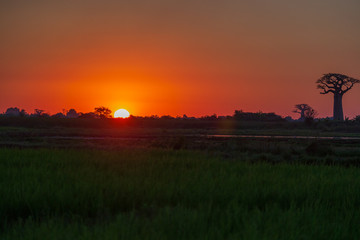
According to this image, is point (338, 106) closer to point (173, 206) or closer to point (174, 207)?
point (173, 206)

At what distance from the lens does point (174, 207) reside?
5.43 metres

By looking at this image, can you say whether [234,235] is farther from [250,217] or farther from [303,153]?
[303,153]

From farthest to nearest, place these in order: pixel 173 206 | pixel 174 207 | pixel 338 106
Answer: pixel 338 106
pixel 173 206
pixel 174 207

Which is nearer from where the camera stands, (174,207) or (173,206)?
(174,207)

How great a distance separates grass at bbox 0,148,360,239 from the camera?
14.2 feet

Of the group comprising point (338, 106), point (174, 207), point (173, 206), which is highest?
point (338, 106)

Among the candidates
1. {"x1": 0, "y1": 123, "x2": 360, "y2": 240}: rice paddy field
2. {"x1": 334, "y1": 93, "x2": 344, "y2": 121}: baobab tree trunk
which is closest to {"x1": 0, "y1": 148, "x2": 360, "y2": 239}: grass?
{"x1": 0, "y1": 123, "x2": 360, "y2": 240}: rice paddy field

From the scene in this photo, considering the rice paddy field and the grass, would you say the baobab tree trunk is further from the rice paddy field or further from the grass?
the grass

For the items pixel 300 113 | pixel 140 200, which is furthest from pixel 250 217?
pixel 300 113

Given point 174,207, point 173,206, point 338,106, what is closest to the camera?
point 174,207

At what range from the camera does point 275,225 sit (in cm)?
450

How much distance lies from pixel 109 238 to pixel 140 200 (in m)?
2.57

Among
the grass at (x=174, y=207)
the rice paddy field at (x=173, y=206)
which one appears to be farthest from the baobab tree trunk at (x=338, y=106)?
the grass at (x=174, y=207)

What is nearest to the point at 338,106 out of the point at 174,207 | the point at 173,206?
the point at 173,206
